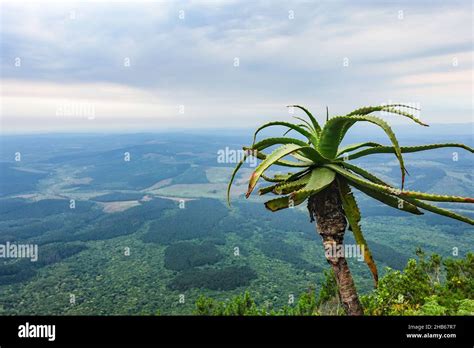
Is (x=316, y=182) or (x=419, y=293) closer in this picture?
(x=316, y=182)

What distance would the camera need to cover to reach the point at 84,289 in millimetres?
91812

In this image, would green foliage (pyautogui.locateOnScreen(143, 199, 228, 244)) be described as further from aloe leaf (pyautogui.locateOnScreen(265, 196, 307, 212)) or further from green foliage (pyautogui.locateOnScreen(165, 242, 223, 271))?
aloe leaf (pyautogui.locateOnScreen(265, 196, 307, 212))

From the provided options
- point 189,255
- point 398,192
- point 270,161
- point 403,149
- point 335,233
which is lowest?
point 189,255

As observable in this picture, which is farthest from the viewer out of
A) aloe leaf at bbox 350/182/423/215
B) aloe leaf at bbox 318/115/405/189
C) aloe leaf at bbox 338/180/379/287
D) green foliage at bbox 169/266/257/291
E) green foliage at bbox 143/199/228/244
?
green foliage at bbox 143/199/228/244

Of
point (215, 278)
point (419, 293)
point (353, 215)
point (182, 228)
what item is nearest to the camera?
point (353, 215)

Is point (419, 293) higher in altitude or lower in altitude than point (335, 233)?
lower

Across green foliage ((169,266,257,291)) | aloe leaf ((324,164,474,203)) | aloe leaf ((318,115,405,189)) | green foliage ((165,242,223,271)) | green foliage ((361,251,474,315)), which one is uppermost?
aloe leaf ((318,115,405,189))

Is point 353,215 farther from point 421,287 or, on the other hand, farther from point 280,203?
point 421,287

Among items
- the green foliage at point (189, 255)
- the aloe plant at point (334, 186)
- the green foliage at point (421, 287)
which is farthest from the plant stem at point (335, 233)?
the green foliage at point (189, 255)

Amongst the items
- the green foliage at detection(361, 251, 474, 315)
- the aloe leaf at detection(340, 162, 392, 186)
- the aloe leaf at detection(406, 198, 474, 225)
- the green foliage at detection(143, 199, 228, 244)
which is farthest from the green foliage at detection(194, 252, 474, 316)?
the green foliage at detection(143, 199, 228, 244)

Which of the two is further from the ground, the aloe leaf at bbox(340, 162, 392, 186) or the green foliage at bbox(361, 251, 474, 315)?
the aloe leaf at bbox(340, 162, 392, 186)

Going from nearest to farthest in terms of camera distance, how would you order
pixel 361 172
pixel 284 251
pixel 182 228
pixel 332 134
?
pixel 332 134
pixel 361 172
pixel 284 251
pixel 182 228

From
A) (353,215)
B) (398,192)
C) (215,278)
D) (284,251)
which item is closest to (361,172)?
(353,215)
